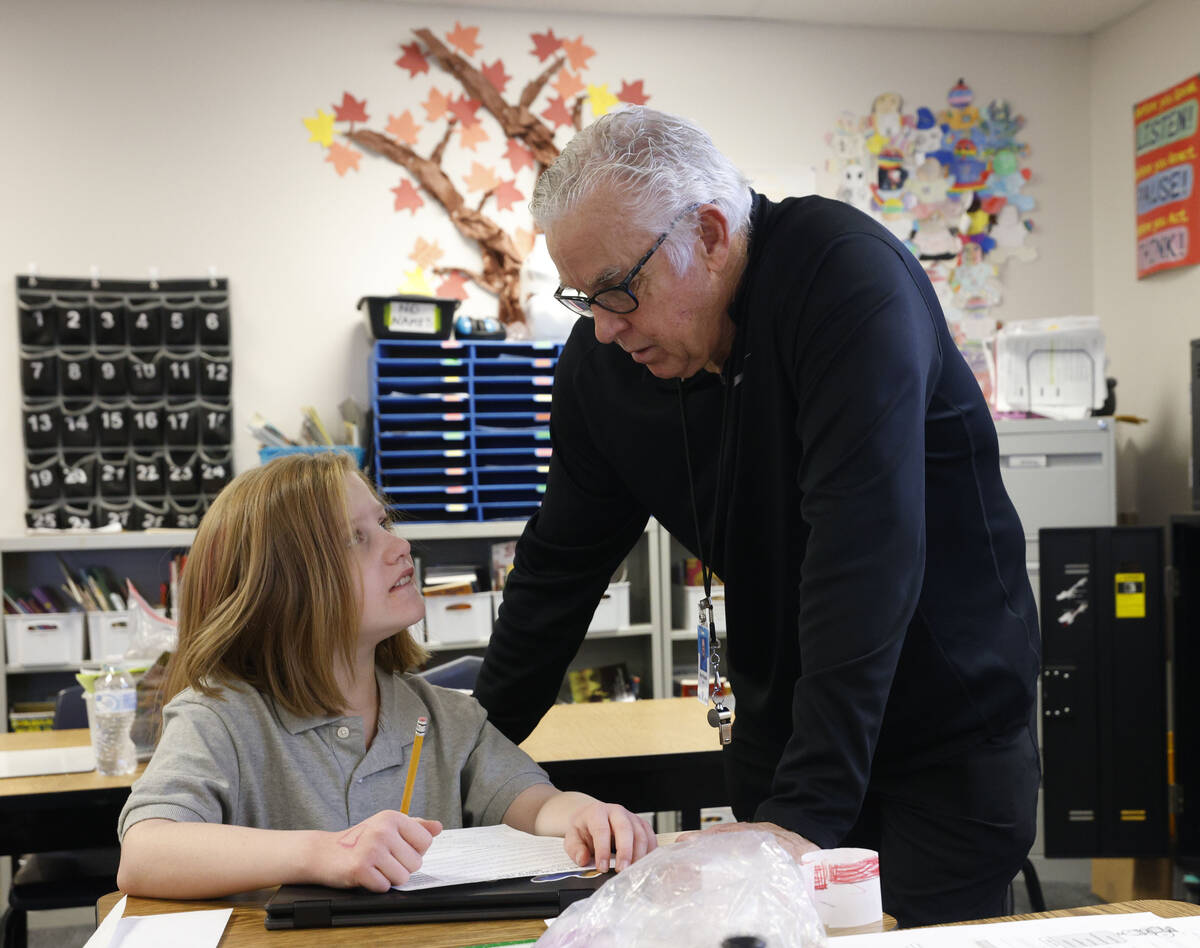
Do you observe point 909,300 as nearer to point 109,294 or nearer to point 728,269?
point 728,269

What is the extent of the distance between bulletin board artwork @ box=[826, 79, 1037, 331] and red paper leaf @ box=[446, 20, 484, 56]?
4.22ft

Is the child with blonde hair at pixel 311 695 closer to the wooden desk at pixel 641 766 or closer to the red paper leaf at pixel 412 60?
the wooden desk at pixel 641 766

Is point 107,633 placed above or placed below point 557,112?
below

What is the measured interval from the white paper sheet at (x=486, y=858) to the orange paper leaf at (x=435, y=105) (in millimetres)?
3062

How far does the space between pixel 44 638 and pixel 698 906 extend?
120 inches

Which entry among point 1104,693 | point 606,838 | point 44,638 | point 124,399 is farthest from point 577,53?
point 606,838

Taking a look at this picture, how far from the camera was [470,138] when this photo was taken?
12.5ft

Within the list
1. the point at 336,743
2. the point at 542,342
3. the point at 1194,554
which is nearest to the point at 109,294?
the point at 542,342

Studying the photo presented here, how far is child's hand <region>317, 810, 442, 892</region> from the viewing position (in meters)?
0.94

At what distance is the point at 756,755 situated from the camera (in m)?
1.33

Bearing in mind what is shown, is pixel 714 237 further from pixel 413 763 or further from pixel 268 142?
pixel 268 142

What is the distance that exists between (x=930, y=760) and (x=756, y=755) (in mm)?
213

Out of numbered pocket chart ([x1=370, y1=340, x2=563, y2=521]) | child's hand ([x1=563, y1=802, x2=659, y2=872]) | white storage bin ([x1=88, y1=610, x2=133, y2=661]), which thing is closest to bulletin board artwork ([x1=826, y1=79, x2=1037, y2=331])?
numbered pocket chart ([x1=370, y1=340, x2=563, y2=521])

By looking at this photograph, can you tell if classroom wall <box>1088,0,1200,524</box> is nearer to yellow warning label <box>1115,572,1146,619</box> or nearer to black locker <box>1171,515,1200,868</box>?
black locker <box>1171,515,1200,868</box>
